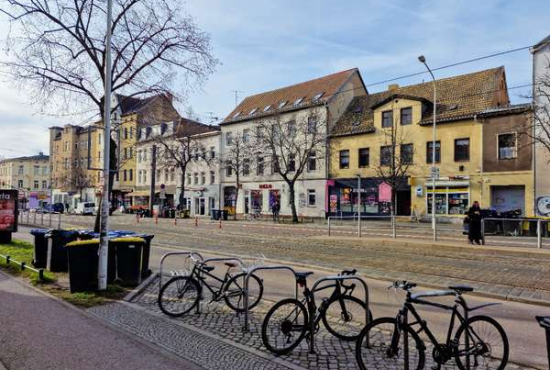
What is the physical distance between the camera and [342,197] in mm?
39406

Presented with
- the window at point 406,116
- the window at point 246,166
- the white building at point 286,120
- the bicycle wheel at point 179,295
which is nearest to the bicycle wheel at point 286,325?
the bicycle wheel at point 179,295

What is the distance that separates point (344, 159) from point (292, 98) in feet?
34.5

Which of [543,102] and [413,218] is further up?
[543,102]

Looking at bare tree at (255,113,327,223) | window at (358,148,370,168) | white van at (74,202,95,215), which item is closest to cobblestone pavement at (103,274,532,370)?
bare tree at (255,113,327,223)

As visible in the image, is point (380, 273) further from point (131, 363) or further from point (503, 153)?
point (503, 153)

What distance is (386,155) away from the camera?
35156 millimetres

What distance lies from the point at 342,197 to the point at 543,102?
56.4 ft

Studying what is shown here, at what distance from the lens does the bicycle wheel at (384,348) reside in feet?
14.9

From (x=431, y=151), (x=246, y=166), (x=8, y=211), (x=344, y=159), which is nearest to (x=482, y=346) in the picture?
(x=8, y=211)

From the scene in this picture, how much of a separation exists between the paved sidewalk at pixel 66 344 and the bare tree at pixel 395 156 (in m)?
28.0

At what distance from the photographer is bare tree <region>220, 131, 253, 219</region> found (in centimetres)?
4419

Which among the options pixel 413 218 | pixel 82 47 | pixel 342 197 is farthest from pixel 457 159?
pixel 82 47

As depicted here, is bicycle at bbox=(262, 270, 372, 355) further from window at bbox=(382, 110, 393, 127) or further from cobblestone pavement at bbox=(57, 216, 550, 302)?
window at bbox=(382, 110, 393, 127)

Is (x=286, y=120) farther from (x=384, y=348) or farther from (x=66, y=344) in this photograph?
(x=384, y=348)
